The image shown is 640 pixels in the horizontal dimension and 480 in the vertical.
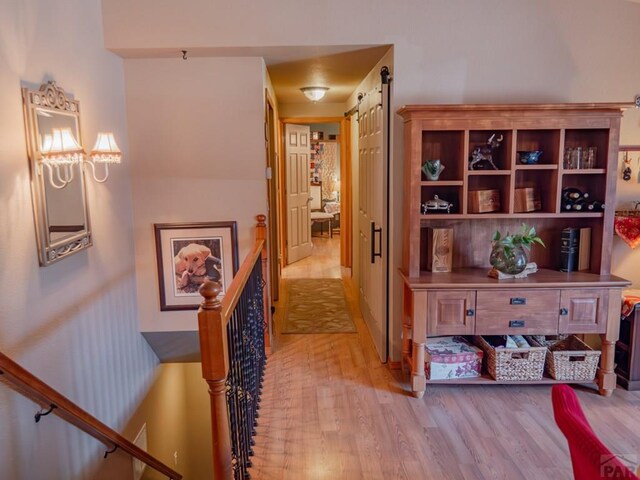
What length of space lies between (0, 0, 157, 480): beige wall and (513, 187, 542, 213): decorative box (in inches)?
115

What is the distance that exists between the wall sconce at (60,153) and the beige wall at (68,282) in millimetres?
142

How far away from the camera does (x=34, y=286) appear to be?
8.62ft

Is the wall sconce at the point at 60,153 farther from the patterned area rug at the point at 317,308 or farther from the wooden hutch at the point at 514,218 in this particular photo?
the patterned area rug at the point at 317,308

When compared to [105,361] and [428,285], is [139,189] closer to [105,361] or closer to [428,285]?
[105,361]

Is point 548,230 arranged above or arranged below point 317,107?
below

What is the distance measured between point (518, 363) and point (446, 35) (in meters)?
2.31

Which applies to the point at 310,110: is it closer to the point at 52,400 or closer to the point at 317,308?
the point at 317,308

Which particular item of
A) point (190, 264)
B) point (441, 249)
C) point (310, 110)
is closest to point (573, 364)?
point (441, 249)

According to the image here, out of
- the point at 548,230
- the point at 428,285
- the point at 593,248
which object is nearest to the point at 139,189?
the point at 428,285

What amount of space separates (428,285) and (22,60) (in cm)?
265

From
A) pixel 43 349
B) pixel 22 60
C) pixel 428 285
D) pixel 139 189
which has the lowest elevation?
pixel 43 349

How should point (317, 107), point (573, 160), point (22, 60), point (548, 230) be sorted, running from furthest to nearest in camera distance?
point (317, 107)
point (548, 230)
point (573, 160)
point (22, 60)

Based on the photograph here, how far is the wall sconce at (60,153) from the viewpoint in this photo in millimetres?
2682

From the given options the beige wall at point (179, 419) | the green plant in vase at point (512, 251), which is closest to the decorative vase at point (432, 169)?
the green plant in vase at point (512, 251)
